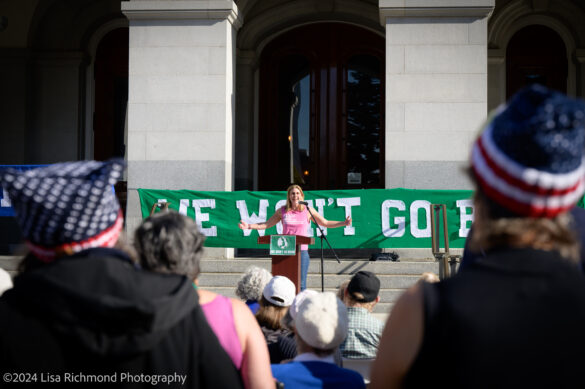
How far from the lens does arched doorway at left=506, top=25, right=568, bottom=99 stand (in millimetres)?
15133

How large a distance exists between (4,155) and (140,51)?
526 centimetres

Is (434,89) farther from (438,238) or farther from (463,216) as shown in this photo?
(438,238)

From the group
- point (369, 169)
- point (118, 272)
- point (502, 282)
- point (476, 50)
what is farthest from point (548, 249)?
point (369, 169)

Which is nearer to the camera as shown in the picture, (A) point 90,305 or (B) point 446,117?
(A) point 90,305

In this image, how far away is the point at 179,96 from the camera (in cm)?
1136

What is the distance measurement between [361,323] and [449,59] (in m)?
7.66

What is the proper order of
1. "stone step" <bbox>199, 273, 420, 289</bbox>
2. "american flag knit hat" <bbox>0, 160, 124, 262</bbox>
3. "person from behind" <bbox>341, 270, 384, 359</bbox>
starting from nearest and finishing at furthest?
"american flag knit hat" <bbox>0, 160, 124, 262</bbox> → "person from behind" <bbox>341, 270, 384, 359</bbox> → "stone step" <bbox>199, 273, 420, 289</bbox>

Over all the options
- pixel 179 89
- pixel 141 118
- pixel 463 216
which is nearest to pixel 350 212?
pixel 463 216

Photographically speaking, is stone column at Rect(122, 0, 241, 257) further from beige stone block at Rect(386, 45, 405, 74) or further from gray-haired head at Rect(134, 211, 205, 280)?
gray-haired head at Rect(134, 211, 205, 280)

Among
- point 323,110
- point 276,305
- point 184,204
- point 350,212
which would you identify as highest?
point 323,110

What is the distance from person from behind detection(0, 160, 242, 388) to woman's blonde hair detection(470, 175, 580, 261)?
0.92 meters

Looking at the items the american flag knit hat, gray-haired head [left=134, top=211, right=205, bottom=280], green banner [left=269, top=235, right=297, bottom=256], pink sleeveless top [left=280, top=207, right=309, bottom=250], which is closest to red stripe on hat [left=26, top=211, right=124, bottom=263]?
the american flag knit hat

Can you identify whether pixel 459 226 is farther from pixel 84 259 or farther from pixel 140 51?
pixel 84 259

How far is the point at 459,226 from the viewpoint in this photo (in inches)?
413
